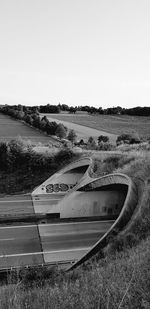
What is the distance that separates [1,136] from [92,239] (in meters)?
52.2

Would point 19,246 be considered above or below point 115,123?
below

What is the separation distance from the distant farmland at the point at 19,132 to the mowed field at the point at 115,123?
15609 millimetres

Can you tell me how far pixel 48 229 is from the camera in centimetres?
2809

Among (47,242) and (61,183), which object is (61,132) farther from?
(47,242)

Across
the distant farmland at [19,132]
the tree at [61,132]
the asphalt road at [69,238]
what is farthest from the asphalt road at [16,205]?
the tree at [61,132]

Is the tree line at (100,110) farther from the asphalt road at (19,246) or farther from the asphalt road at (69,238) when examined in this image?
the asphalt road at (19,246)

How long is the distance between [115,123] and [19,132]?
27389 mm

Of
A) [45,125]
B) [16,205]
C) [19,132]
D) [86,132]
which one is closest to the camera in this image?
[16,205]

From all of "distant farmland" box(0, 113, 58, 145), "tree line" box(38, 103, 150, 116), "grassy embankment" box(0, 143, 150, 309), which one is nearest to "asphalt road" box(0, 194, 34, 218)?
"grassy embankment" box(0, 143, 150, 309)

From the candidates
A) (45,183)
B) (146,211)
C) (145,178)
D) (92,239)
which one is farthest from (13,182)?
(146,211)

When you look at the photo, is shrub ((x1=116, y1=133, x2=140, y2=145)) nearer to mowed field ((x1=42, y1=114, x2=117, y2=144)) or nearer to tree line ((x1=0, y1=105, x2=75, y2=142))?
mowed field ((x1=42, y1=114, x2=117, y2=144))

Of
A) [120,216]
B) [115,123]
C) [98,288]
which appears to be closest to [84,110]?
[115,123]

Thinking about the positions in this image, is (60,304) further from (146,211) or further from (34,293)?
(146,211)

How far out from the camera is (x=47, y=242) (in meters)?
24.8
